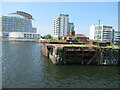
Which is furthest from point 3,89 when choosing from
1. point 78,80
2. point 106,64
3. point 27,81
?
point 106,64

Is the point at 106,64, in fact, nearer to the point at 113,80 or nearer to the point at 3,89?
the point at 113,80

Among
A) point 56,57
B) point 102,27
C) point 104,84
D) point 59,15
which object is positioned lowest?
point 104,84

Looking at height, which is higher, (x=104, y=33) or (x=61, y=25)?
(x=61, y=25)

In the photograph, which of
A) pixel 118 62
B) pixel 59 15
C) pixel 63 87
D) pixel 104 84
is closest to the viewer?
pixel 63 87

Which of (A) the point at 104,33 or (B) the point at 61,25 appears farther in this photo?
(B) the point at 61,25

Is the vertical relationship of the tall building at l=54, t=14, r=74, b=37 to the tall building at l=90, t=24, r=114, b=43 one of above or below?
above

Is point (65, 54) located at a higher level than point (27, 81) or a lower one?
higher

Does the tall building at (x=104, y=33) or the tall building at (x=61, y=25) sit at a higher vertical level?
the tall building at (x=61, y=25)

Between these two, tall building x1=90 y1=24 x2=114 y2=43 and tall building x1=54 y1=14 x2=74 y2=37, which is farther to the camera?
tall building x1=54 y1=14 x2=74 y2=37

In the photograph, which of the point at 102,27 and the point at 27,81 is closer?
the point at 27,81

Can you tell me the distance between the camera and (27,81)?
23.3 m

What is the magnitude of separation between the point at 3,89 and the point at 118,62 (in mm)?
31051

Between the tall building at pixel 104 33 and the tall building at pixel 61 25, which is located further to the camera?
the tall building at pixel 61 25

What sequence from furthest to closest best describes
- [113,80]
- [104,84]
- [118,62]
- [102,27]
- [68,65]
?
1. [102,27]
2. [118,62]
3. [68,65]
4. [113,80]
5. [104,84]
